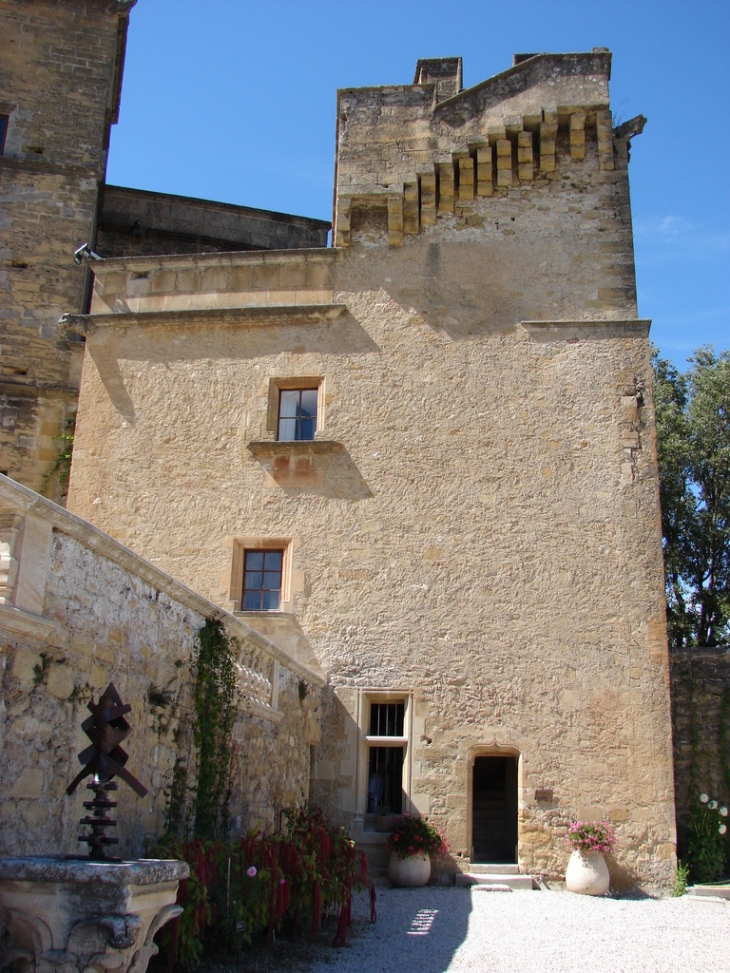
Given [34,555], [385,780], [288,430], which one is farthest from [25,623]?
[288,430]

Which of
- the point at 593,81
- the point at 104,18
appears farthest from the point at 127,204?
the point at 593,81

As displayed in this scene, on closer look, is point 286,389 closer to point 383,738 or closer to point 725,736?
point 383,738

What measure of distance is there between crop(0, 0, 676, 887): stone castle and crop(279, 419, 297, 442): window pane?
39mm

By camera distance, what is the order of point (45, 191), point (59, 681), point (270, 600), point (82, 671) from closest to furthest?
1. point (59, 681)
2. point (82, 671)
3. point (270, 600)
4. point (45, 191)

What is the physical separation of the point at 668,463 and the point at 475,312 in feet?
24.4

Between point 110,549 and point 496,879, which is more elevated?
point 110,549

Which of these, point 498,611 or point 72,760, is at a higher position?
point 498,611

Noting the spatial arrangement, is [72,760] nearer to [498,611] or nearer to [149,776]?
[149,776]

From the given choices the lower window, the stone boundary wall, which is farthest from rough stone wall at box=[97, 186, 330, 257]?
the stone boundary wall

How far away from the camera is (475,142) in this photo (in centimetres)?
1189

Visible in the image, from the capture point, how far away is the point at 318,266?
39.1 feet

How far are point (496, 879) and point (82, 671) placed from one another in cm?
607

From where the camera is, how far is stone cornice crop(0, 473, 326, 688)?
14.3ft

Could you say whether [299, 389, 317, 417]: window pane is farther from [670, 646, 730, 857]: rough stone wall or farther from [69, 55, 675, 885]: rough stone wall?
[670, 646, 730, 857]: rough stone wall
